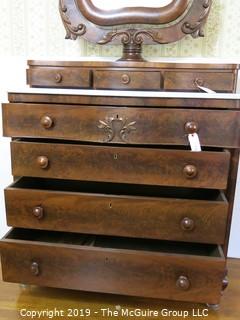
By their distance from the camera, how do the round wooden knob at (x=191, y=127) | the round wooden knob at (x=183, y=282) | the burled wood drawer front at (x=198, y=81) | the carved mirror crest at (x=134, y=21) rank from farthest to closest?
the carved mirror crest at (x=134, y=21) → the burled wood drawer front at (x=198, y=81) → the round wooden knob at (x=183, y=282) → the round wooden knob at (x=191, y=127)

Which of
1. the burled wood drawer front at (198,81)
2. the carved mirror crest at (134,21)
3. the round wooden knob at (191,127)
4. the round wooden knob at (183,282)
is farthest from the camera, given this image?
the carved mirror crest at (134,21)

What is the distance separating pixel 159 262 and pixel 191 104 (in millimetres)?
539

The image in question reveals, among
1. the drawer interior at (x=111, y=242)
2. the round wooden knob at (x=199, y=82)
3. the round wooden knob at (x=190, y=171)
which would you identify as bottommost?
the drawer interior at (x=111, y=242)

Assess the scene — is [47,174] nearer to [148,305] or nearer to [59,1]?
[148,305]

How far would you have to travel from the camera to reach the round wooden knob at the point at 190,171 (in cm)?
104

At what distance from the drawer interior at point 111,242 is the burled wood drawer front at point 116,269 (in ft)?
0.22

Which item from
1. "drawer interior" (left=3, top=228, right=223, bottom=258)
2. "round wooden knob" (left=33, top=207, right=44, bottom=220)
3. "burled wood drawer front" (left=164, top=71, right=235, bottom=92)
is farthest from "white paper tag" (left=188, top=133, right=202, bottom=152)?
"round wooden knob" (left=33, top=207, right=44, bottom=220)

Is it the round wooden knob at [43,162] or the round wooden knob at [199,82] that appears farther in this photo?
the round wooden knob at [199,82]

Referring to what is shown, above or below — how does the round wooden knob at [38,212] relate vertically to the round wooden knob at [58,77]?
below

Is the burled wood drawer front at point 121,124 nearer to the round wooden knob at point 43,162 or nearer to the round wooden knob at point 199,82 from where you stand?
the round wooden knob at point 43,162

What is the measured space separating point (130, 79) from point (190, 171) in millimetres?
453

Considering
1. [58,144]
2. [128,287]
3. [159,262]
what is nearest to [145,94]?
[58,144]

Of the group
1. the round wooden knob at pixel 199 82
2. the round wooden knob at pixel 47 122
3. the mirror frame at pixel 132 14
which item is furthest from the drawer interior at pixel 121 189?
the mirror frame at pixel 132 14

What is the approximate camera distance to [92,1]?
136 centimetres
